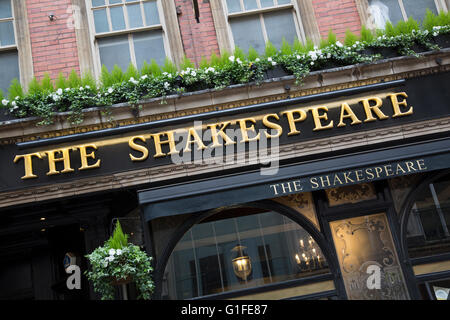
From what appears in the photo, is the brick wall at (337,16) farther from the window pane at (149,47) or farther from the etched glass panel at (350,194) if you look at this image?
the window pane at (149,47)

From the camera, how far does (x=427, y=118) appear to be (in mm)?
6406

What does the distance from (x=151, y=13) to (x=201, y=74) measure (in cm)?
199

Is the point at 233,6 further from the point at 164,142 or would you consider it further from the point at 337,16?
the point at 164,142

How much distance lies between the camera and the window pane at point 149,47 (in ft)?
24.1

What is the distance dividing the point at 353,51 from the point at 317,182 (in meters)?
2.19

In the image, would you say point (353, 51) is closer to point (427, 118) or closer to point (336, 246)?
point (427, 118)

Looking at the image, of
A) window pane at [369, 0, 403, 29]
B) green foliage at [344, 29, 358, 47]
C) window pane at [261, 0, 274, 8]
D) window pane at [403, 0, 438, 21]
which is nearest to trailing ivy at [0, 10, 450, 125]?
green foliage at [344, 29, 358, 47]

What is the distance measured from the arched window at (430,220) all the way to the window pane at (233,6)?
4.35 m

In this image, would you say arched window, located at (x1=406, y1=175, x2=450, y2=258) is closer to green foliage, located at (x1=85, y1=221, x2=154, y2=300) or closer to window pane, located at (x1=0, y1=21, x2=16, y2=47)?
green foliage, located at (x1=85, y1=221, x2=154, y2=300)

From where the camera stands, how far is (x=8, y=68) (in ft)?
23.5

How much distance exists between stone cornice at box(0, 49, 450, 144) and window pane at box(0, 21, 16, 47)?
76.8 inches

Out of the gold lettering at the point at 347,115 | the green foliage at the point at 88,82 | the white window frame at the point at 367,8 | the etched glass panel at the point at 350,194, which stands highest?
the white window frame at the point at 367,8

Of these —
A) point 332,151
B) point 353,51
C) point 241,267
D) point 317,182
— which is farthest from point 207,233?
point 353,51

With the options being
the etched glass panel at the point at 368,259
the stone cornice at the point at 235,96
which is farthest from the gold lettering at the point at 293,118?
the etched glass panel at the point at 368,259
